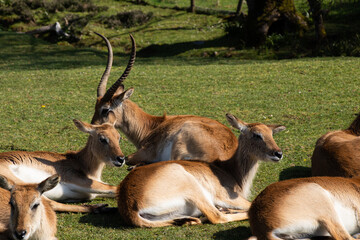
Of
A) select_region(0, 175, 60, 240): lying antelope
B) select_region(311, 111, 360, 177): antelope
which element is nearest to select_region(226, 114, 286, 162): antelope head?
select_region(311, 111, 360, 177): antelope

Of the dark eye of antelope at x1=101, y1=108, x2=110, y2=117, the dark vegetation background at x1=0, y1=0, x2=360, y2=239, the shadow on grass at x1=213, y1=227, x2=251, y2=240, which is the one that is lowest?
the dark vegetation background at x1=0, y1=0, x2=360, y2=239

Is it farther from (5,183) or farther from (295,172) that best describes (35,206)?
(295,172)

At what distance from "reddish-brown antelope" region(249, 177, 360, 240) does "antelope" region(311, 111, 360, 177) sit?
129cm

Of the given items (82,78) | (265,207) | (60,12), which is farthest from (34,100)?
(60,12)

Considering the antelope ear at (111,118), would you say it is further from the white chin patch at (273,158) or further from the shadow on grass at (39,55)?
the shadow on grass at (39,55)

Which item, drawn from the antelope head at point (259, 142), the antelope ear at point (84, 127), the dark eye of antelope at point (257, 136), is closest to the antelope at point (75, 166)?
the antelope ear at point (84, 127)

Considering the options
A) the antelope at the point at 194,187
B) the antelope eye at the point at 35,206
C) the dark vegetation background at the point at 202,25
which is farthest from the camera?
the dark vegetation background at the point at 202,25

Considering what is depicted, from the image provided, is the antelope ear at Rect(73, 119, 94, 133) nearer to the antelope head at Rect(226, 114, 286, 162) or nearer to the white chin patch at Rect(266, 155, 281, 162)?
the antelope head at Rect(226, 114, 286, 162)

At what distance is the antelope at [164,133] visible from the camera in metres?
7.62

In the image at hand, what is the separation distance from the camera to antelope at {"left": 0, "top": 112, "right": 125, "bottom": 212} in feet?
21.6

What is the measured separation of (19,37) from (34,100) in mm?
10930

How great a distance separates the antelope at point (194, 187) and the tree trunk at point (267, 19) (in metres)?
13.2

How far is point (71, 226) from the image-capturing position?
229 inches

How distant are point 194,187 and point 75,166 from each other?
1.92 m
